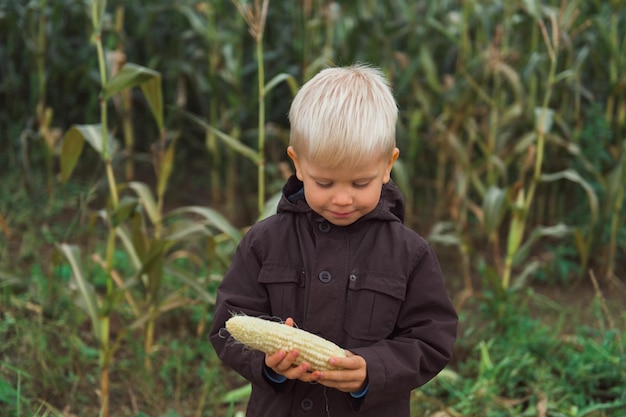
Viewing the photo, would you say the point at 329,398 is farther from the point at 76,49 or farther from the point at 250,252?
the point at 76,49

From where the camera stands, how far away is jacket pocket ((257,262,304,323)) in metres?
1.76

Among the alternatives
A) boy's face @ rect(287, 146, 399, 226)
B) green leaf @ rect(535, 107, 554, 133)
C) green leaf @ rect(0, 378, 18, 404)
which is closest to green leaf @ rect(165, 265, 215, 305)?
green leaf @ rect(0, 378, 18, 404)

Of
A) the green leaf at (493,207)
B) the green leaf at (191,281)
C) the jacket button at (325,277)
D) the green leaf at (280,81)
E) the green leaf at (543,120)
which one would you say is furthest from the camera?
the green leaf at (493,207)

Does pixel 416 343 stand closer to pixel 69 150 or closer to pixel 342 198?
pixel 342 198

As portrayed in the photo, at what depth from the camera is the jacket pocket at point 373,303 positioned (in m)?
1.73

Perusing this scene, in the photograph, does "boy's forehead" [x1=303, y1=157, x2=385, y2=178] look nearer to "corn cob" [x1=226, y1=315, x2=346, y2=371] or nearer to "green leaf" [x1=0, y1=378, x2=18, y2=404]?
"corn cob" [x1=226, y1=315, x2=346, y2=371]

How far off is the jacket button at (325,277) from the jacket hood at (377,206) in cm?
15

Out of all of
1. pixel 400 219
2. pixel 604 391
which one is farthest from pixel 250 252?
pixel 604 391

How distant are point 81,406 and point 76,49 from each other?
11.7 feet

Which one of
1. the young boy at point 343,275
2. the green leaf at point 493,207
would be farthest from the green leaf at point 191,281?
the green leaf at point 493,207

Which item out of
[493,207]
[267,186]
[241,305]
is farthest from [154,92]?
Answer: [267,186]

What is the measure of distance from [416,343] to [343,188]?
38 cm

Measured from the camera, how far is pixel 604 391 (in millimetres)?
3105

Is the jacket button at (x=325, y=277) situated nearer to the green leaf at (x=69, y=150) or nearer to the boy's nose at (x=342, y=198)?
the boy's nose at (x=342, y=198)
